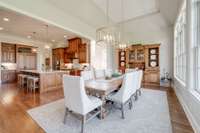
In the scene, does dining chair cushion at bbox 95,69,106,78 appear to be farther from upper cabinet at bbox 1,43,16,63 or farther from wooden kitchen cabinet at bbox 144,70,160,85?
upper cabinet at bbox 1,43,16,63

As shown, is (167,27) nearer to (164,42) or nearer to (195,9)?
(164,42)

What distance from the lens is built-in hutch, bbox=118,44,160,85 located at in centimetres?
579

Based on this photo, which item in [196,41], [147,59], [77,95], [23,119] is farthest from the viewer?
[147,59]

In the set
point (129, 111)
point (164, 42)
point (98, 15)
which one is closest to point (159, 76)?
point (164, 42)

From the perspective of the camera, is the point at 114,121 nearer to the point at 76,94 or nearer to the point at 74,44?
the point at 76,94

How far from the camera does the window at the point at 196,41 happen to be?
82.6 inches

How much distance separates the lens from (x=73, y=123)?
223cm

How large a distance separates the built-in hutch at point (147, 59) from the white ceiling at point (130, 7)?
5.56 feet

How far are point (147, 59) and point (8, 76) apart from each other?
26.8 feet

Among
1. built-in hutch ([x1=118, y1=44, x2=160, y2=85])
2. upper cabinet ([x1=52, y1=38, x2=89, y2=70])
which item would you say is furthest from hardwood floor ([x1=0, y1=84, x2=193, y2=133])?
upper cabinet ([x1=52, y1=38, x2=89, y2=70])

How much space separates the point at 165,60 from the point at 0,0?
6557 mm

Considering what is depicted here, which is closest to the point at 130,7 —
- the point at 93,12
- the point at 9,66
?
the point at 93,12

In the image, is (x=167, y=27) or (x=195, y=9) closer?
(x=195, y=9)

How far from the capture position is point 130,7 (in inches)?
187
